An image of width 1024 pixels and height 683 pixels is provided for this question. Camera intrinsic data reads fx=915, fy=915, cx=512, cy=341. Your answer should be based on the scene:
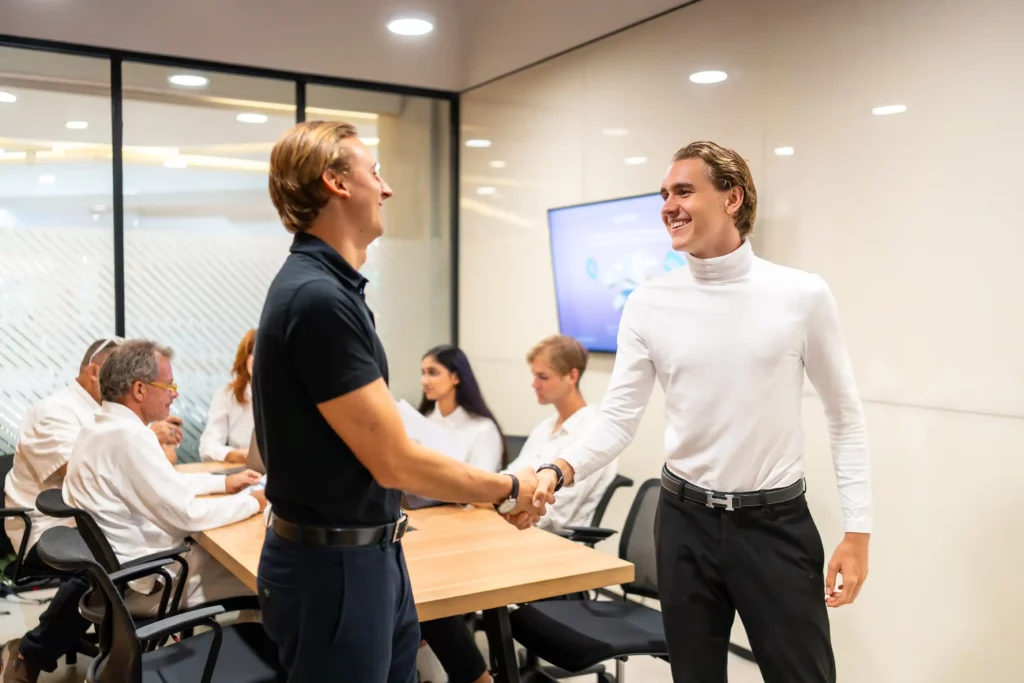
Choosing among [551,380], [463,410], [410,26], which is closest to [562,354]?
[551,380]

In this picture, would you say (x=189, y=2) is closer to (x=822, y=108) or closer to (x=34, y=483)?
(x=34, y=483)

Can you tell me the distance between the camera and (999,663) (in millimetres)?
2752

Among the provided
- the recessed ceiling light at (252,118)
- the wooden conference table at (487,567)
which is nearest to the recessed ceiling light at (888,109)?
the wooden conference table at (487,567)

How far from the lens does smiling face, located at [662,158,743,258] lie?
79.1 inches

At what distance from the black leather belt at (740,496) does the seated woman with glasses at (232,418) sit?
3.11 meters

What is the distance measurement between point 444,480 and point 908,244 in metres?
2.06

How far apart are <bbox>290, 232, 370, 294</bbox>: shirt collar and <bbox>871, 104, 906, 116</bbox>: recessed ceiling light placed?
86.2 inches

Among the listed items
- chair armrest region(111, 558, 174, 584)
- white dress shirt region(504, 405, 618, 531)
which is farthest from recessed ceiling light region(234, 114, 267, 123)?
chair armrest region(111, 558, 174, 584)

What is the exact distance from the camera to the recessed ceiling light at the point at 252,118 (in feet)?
17.6

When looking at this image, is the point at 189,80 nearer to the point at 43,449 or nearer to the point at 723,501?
the point at 43,449

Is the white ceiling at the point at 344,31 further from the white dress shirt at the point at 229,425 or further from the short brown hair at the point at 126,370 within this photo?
the short brown hair at the point at 126,370

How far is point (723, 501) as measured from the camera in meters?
1.93

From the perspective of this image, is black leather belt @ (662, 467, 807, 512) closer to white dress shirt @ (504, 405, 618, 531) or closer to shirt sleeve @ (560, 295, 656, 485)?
shirt sleeve @ (560, 295, 656, 485)

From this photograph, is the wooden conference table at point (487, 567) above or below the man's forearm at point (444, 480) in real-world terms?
below
